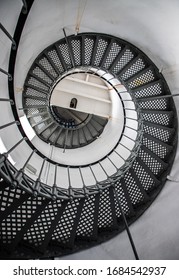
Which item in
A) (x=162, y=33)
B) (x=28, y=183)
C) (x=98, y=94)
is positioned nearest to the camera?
(x=28, y=183)

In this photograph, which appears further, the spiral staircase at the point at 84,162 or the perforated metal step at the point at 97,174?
the perforated metal step at the point at 97,174

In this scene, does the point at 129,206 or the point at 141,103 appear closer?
the point at 129,206

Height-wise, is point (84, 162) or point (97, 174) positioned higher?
point (84, 162)

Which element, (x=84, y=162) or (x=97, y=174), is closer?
(x=97, y=174)

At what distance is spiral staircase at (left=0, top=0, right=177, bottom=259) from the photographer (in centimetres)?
365

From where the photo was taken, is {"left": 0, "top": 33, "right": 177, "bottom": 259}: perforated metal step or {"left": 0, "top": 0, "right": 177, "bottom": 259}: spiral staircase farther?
{"left": 0, "top": 33, "right": 177, "bottom": 259}: perforated metal step

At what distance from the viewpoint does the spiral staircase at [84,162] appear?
12.0 ft

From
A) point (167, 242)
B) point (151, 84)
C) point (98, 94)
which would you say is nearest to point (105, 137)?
point (98, 94)

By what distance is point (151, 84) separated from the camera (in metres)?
4.97

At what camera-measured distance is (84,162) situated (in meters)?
6.30

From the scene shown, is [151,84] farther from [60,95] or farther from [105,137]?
[60,95]
